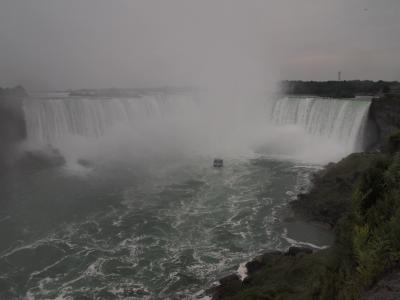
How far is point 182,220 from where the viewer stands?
13.5 meters

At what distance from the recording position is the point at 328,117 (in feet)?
81.5

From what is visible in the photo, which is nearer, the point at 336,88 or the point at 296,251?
the point at 296,251

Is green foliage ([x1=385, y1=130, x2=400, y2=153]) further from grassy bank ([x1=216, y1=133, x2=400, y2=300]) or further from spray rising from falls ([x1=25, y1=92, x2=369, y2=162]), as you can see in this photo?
spray rising from falls ([x1=25, y1=92, x2=369, y2=162])

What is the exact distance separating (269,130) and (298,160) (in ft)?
21.7

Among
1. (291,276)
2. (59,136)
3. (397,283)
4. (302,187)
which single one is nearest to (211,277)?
(291,276)

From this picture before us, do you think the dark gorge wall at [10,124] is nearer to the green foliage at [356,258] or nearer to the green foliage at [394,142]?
the green foliage at [356,258]

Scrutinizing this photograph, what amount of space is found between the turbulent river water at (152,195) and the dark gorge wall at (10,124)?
562mm

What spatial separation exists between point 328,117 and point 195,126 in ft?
36.2

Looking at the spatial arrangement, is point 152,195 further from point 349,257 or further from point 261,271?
point 349,257

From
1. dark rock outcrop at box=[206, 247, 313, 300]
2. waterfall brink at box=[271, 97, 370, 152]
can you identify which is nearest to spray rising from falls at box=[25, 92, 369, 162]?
waterfall brink at box=[271, 97, 370, 152]

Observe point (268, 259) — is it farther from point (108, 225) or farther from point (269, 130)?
point (269, 130)

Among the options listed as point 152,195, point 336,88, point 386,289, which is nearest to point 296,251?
point 386,289

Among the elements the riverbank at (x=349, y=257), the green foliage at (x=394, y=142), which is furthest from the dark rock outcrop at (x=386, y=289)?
the green foliage at (x=394, y=142)

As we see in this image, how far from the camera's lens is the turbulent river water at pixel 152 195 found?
10102 mm
